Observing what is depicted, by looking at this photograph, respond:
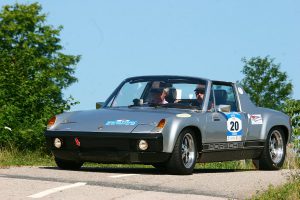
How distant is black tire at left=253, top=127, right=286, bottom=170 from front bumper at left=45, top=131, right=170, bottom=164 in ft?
10.9

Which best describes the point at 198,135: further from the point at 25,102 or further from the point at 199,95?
the point at 25,102

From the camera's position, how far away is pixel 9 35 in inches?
2226

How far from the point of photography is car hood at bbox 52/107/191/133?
1175 centimetres

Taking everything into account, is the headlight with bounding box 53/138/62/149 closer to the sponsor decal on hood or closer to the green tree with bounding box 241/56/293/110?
the sponsor decal on hood

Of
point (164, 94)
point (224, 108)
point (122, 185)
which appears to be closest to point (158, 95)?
point (164, 94)

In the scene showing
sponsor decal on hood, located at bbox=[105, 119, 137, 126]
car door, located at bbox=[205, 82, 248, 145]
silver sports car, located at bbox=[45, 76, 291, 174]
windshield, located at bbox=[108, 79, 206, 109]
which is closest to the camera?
silver sports car, located at bbox=[45, 76, 291, 174]

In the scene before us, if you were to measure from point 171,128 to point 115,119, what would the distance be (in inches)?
37.8

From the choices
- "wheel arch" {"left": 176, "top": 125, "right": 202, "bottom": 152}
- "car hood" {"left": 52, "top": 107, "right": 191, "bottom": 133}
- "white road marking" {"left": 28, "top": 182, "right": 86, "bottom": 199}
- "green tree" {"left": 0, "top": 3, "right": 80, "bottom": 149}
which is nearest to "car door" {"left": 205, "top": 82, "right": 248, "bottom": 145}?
"wheel arch" {"left": 176, "top": 125, "right": 202, "bottom": 152}

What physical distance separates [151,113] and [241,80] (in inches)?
2987

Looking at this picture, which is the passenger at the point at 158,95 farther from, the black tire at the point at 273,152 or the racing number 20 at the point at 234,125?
the black tire at the point at 273,152

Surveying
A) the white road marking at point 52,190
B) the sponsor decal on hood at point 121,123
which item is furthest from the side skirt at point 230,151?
the white road marking at point 52,190

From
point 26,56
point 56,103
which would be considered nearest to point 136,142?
point 56,103

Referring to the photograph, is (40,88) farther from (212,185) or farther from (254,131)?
(212,185)

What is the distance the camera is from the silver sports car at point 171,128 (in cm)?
1167
